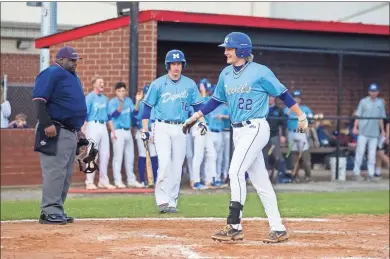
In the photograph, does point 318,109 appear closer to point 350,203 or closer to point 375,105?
point 375,105

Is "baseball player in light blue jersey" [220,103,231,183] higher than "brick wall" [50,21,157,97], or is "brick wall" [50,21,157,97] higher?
"brick wall" [50,21,157,97]

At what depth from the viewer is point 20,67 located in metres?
24.4

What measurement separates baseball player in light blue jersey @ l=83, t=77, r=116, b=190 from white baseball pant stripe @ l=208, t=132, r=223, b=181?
2.08 meters

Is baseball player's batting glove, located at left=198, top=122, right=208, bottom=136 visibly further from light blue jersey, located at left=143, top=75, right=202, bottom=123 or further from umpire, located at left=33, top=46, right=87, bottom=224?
umpire, located at left=33, top=46, right=87, bottom=224

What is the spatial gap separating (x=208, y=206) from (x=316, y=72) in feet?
31.5

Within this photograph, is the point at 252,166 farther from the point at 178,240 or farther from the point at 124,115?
the point at 124,115

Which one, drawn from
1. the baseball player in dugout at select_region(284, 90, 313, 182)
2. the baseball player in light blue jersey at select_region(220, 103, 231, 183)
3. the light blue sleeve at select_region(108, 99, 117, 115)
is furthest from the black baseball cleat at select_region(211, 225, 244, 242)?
the baseball player in dugout at select_region(284, 90, 313, 182)

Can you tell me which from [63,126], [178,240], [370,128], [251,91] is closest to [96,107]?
[63,126]

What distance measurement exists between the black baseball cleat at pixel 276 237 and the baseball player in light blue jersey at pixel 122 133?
24.9 feet

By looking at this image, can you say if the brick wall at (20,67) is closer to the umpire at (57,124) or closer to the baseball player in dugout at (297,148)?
the baseball player in dugout at (297,148)

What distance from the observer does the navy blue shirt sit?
375 inches

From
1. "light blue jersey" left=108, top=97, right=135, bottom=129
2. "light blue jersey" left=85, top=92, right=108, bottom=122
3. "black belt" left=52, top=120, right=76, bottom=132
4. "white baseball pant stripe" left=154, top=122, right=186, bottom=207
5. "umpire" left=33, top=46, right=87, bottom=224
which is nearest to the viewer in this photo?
"umpire" left=33, top=46, right=87, bottom=224

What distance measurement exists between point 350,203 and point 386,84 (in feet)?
30.7

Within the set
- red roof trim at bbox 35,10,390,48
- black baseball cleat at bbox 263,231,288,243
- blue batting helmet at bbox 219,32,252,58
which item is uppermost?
red roof trim at bbox 35,10,390,48
